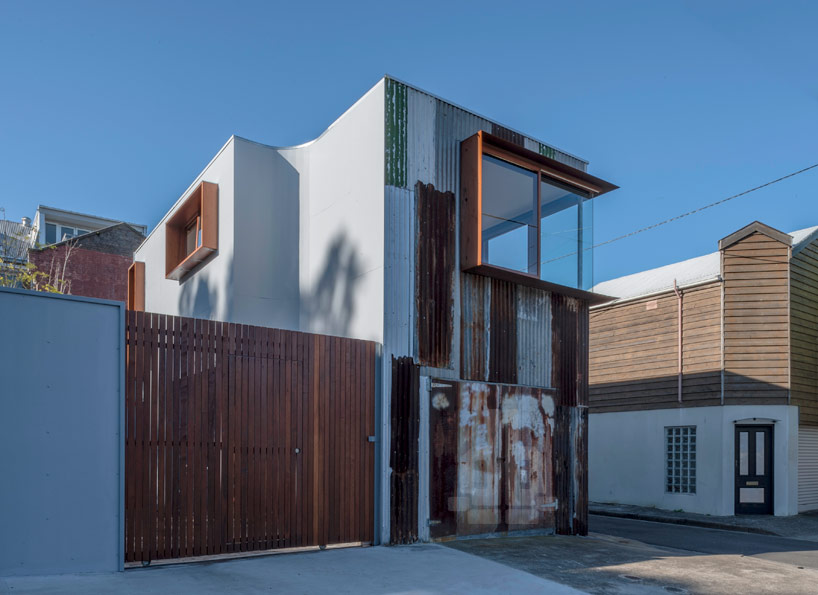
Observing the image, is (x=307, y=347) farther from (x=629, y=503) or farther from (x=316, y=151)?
(x=629, y=503)

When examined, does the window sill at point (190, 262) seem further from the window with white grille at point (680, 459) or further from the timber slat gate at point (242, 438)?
the window with white grille at point (680, 459)

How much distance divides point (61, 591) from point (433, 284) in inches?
229

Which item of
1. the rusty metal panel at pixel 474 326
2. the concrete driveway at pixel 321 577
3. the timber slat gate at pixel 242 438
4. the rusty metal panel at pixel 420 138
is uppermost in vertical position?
the rusty metal panel at pixel 420 138

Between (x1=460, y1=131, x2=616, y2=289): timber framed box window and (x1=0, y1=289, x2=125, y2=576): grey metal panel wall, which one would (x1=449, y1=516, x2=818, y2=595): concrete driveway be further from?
(x1=0, y1=289, x2=125, y2=576): grey metal panel wall

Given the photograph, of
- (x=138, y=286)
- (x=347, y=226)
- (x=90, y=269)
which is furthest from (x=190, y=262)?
(x=90, y=269)

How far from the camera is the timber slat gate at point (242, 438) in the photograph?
677 cm

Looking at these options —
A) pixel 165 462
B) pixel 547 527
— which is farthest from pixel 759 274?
pixel 165 462

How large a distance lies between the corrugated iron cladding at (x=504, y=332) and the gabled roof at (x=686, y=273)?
4.74m

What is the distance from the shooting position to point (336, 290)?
33.3 feet

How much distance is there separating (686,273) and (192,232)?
13.5 meters

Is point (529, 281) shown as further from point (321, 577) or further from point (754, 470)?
point (754, 470)

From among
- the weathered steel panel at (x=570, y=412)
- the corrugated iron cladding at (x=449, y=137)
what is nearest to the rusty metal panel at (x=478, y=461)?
the weathered steel panel at (x=570, y=412)

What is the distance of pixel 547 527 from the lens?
10438 mm

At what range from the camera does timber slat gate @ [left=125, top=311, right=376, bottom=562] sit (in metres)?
6.77
